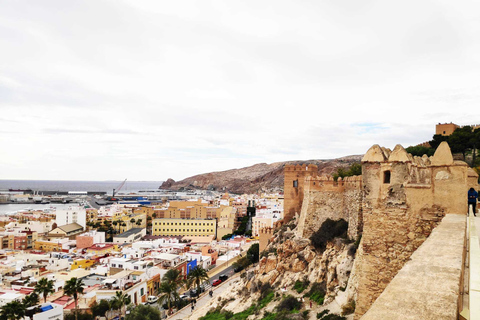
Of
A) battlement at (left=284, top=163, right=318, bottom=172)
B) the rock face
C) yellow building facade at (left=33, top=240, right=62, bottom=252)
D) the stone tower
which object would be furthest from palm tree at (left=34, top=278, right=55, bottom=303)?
yellow building facade at (left=33, top=240, right=62, bottom=252)

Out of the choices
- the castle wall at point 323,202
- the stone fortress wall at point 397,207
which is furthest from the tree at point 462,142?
the stone fortress wall at point 397,207

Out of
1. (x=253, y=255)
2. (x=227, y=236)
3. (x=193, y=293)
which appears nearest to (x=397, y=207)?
(x=193, y=293)

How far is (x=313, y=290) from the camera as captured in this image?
15844 mm

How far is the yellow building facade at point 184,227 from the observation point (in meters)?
59.6

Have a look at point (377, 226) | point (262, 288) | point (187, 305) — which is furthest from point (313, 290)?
point (187, 305)

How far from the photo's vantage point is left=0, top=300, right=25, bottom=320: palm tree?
19656 mm

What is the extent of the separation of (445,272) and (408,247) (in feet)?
10.2

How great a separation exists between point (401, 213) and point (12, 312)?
22326 mm

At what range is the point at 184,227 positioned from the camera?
60656 mm

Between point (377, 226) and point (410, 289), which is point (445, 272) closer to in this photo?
Answer: point (410, 289)

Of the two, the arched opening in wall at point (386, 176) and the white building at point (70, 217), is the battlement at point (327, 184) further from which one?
the white building at point (70, 217)

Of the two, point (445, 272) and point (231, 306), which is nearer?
point (445, 272)

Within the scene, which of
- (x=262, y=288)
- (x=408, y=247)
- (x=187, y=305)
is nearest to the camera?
(x=408, y=247)

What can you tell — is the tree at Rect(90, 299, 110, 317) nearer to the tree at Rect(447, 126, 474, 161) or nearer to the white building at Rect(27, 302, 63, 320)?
the white building at Rect(27, 302, 63, 320)
